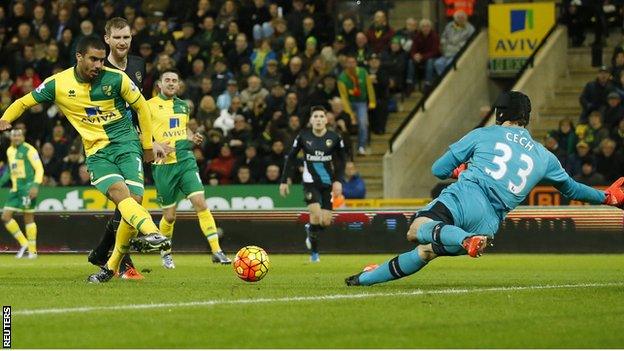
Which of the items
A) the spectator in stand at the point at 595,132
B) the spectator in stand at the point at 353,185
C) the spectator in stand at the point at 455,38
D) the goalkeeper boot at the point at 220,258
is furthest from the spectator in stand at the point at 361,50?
the goalkeeper boot at the point at 220,258

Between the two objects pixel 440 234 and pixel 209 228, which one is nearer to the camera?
pixel 440 234

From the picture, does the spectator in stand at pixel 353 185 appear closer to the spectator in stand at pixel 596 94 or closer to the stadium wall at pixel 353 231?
the stadium wall at pixel 353 231

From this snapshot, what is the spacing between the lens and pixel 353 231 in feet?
71.6

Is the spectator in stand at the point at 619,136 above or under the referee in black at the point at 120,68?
under

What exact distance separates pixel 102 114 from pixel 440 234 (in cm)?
367

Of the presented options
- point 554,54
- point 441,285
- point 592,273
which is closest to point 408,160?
point 554,54

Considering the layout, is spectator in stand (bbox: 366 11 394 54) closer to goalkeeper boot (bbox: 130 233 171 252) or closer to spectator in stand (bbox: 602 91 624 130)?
spectator in stand (bbox: 602 91 624 130)

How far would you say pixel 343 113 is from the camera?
25.8m

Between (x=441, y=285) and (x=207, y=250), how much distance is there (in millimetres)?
9768

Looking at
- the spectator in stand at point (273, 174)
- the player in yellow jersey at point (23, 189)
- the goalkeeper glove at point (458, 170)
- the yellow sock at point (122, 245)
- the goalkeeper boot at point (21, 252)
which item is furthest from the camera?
the spectator in stand at point (273, 174)

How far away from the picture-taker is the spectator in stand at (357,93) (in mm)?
26141

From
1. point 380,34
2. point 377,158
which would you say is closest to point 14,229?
point 377,158

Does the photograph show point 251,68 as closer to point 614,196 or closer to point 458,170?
point 458,170

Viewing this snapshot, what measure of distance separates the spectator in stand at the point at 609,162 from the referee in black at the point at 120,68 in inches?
442
